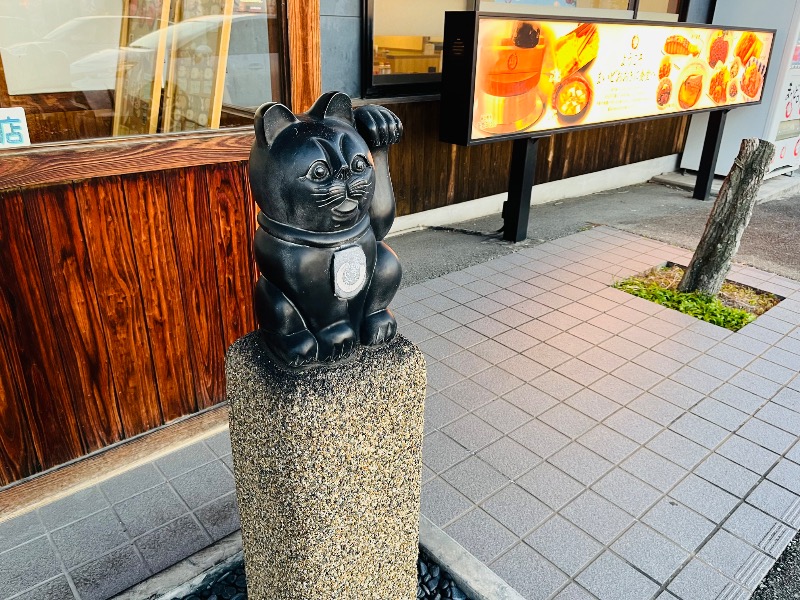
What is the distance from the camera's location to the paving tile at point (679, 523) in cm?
318

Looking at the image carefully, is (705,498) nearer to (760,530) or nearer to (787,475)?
(760,530)

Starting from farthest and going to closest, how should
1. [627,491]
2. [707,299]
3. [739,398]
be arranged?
1. [707,299]
2. [739,398]
3. [627,491]

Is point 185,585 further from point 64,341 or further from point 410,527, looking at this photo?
point 64,341

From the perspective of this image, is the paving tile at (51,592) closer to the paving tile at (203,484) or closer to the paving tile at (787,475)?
the paving tile at (203,484)

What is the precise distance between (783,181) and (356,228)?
11501 mm

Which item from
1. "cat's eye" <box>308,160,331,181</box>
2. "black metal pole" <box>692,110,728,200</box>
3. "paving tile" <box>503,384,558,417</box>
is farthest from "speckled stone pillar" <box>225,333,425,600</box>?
"black metal pole" <box>692,110,728,200</box>

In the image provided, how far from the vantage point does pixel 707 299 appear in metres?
5.96

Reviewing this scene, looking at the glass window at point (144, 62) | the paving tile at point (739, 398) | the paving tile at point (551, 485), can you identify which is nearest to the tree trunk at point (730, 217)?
the paving tile at point (739, 398)

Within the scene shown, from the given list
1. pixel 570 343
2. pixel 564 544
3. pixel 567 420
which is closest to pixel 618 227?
pixel 570 343

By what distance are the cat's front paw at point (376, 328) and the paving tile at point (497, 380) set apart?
239 cm

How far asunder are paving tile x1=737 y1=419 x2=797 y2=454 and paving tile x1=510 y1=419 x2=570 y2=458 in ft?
4.22

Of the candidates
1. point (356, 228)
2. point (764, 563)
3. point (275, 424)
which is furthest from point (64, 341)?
point (764, 563)

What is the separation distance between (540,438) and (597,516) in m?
0.72

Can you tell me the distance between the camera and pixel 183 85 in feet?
12.0
